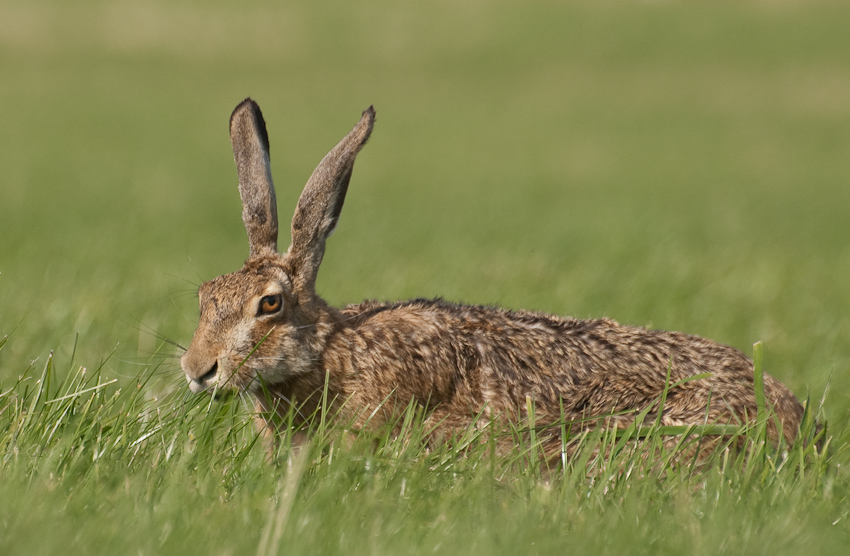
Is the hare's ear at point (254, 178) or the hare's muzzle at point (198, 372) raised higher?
the hare's ear at point (254, 178)

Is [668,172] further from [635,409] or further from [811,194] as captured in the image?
[635,409]

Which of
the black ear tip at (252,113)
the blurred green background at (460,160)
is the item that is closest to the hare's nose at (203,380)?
the blurred green background at (460,160)

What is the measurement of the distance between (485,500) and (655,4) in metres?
54.7

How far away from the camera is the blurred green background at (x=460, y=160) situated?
27.2ft

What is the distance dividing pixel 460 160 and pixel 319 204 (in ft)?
69.2

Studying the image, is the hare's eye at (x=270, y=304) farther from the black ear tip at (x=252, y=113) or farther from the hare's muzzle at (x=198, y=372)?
the black ear tip at (x=252, y=113)

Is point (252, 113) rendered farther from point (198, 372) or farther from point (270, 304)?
point (198, 372)

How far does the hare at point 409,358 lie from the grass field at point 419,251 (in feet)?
0.94

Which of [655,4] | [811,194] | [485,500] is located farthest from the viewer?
[655,4]

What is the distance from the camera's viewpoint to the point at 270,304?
491 cm

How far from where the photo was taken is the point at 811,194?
21.9 meters

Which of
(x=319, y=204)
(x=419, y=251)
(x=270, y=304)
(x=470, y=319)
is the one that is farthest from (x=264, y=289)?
(x=419, y=251)

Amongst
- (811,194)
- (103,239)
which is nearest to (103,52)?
(811,194)

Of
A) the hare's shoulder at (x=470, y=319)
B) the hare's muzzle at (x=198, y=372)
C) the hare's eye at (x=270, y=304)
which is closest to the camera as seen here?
the hare's muzzle at (x=198, y=372)
